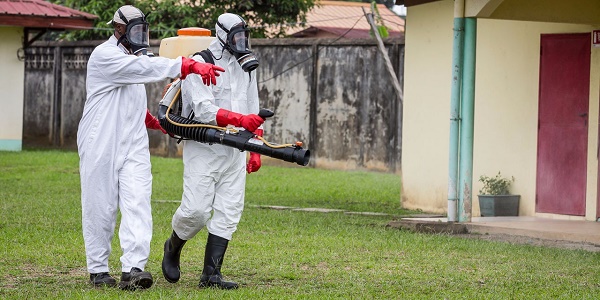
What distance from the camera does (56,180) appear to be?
18.3m

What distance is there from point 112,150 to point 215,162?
72 centimetres

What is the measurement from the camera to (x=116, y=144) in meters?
8.44

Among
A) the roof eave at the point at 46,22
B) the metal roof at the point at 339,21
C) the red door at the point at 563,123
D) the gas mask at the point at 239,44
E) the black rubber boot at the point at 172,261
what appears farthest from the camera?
the metal roof at the point at 339,21

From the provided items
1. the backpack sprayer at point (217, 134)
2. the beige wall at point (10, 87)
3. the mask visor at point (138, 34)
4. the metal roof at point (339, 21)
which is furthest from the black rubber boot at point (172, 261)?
the metal roof at point (339, 21)

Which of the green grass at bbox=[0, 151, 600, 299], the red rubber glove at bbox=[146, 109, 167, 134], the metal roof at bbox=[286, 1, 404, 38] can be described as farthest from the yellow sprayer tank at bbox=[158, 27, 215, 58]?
the metal roof at bbox=[286, 1, 404, 38]

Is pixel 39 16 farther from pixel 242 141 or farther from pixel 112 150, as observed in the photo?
pixel 242 141

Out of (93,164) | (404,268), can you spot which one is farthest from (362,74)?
(93,164)

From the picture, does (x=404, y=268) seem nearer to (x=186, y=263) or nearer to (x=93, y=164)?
(x=186, y=263)

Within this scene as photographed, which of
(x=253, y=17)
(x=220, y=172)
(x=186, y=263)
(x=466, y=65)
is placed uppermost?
(x=253, y=17)

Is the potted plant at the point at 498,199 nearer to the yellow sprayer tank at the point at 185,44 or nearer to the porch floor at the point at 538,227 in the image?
the porch floor at the point at 538,227

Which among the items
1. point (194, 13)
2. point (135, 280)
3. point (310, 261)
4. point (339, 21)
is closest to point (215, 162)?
point (135, 280)

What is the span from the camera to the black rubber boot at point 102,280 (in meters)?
8.38

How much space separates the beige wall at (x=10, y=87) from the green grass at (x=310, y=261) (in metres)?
8.39

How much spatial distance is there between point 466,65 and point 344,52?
858cm
